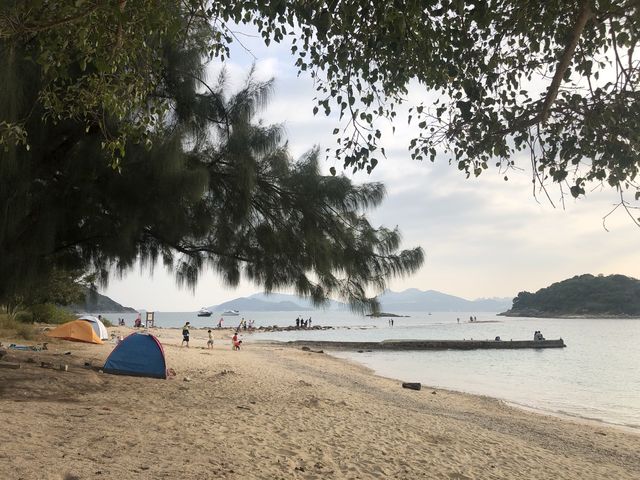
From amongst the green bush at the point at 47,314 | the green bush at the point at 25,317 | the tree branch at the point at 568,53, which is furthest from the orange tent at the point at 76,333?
the tree branch at the point at 568,53

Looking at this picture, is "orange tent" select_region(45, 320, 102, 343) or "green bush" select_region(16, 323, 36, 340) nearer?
"green bush" select_region(16, 323, 36, 340)

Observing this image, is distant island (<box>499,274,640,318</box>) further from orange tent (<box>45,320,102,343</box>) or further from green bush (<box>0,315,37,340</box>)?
green bush (<box>0,315,37,340</box>)

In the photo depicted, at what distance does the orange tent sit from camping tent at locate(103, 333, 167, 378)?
9.60 metres

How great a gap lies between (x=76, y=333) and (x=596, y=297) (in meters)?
126

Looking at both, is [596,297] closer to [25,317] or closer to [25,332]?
[25,317]

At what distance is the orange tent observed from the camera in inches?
727

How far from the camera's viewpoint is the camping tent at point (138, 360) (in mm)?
9992

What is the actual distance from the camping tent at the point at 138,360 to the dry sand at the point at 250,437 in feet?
1.75

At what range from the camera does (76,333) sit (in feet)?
61.0

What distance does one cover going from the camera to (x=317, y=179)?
6.94 m

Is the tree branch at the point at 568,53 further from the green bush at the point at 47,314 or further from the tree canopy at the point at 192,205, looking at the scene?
the green bush at the point at 47,314

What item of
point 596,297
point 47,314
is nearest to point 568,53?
point 47,314

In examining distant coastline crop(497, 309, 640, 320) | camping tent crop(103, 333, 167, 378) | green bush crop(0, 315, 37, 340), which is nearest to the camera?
camping tent crop(103, 333, 167, 378)

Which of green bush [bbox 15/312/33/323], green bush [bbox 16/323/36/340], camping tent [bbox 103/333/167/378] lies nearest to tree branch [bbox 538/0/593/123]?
camping tent [bbox 103/333/167/378]
